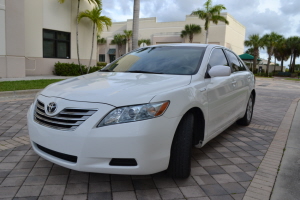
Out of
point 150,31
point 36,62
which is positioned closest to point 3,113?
point 36,62

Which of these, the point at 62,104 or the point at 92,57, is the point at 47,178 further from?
the point at 92,57

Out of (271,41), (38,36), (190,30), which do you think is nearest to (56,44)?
(38,36)

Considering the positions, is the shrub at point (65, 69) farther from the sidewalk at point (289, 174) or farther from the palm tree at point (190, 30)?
the palm tree at point (190, 30)

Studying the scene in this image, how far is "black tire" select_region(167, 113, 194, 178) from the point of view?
8.61 ft

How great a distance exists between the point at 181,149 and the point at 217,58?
1.84 m

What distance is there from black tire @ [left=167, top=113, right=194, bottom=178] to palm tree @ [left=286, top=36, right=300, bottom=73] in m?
45.0

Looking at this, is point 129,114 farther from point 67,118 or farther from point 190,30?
point 190,30

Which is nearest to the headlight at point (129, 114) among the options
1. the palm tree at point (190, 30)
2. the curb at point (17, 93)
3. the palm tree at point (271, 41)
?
the curb at point (17, 93)

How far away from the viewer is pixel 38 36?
14.5 metres

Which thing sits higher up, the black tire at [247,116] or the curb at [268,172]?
the black tire at [247,116]

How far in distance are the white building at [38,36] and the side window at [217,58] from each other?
1123 cm

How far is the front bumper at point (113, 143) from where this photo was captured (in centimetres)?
226

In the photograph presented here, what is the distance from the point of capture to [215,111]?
11.1 ft

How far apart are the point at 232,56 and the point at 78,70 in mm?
12858
